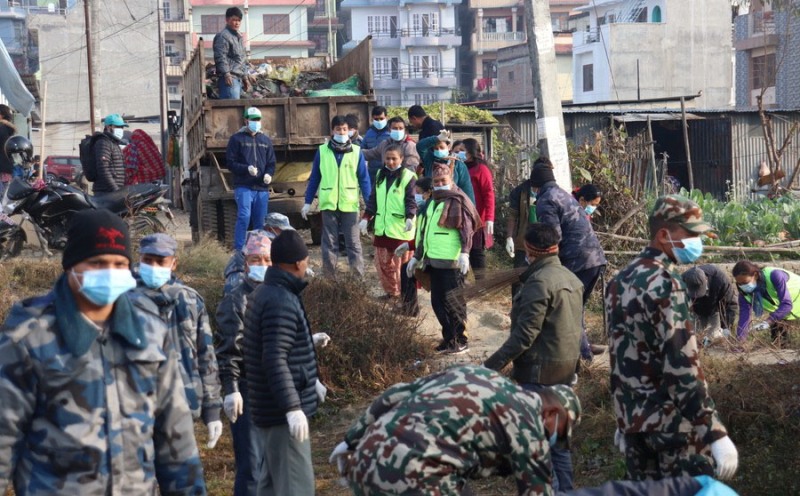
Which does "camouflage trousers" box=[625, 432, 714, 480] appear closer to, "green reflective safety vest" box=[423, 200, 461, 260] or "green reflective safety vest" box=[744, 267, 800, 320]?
"green reflective safety vest" box=[423, 200, 461, 260]

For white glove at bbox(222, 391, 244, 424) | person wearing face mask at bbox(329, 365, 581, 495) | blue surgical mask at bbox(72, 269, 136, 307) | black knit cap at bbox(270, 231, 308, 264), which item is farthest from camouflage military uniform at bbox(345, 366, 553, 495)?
white glove at bbox(222, 391, 244, 424)

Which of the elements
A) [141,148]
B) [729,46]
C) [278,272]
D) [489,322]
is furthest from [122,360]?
[729,46]

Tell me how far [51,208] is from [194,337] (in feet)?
25.7

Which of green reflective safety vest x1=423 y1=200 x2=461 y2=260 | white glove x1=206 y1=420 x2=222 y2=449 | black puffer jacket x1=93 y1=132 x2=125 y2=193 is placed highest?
black puffer jacket x1=93 y1=132 x2=125 y2=193

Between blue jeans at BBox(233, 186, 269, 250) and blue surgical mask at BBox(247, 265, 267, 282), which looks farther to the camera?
blue jeans at BBox(233, 186, 269, 250)

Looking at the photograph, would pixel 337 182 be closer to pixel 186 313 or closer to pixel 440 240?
pixel 440 240

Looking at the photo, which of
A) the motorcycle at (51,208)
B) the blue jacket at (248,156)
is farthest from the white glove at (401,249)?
the motorcycle at (51,208)

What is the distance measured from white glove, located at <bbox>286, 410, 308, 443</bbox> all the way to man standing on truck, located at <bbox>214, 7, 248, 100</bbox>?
9.26m

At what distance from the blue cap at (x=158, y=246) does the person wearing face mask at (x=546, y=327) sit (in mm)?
1802

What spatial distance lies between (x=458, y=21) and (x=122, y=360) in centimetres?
7818

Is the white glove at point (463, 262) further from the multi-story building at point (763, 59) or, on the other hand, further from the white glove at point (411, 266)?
the multi-story building at point (763, 59)

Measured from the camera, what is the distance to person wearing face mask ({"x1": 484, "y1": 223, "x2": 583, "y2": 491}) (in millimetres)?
5895

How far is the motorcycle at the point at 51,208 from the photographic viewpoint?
42.3ft

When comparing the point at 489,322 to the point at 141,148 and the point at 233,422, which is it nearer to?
the point at 233,422
